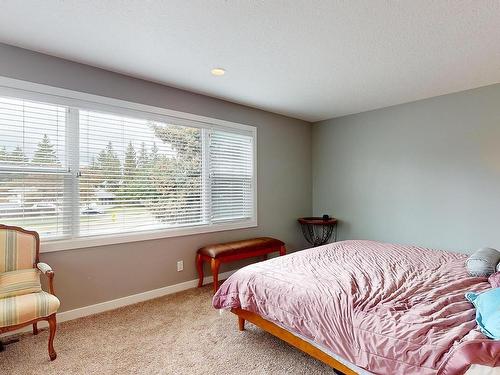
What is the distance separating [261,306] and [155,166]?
6.64 ft

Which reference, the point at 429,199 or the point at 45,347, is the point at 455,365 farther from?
the point at 429,199

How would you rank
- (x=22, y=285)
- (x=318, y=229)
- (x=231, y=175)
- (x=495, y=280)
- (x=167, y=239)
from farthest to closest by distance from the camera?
(x=318, y=229), (x=231, y=175), (x=167, y=239), (x=22, y=285), (x=495, y=280)

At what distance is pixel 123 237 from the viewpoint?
9.89 feet

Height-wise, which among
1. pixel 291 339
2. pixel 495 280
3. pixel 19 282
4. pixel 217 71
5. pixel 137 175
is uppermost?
pixel 217 71

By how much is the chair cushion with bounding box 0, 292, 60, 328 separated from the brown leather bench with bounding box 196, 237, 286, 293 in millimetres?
1626

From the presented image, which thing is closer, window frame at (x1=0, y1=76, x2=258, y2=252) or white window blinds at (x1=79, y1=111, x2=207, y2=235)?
window frame at (x1=0, y1=76, x2=258, y2=252)

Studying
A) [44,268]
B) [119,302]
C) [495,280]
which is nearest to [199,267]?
[119,302]

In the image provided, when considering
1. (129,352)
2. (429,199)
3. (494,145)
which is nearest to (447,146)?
(494,145)

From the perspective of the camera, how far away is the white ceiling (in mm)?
1911

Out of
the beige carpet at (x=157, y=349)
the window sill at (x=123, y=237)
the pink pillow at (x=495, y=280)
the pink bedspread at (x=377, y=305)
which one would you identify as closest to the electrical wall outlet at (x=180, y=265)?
the window sill at (x=123, y=237)

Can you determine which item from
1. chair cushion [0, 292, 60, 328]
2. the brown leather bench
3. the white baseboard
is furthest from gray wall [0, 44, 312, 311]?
chair cushion [0, 292, 60, 328]

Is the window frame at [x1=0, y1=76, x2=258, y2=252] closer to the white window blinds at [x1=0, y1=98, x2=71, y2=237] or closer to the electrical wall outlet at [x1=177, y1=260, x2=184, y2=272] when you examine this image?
the white window blinds at [x1=0, y1=98, x2=71, y2=237]

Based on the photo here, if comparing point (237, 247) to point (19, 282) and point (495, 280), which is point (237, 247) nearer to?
point (19, 282)

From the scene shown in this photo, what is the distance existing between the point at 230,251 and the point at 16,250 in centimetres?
205
